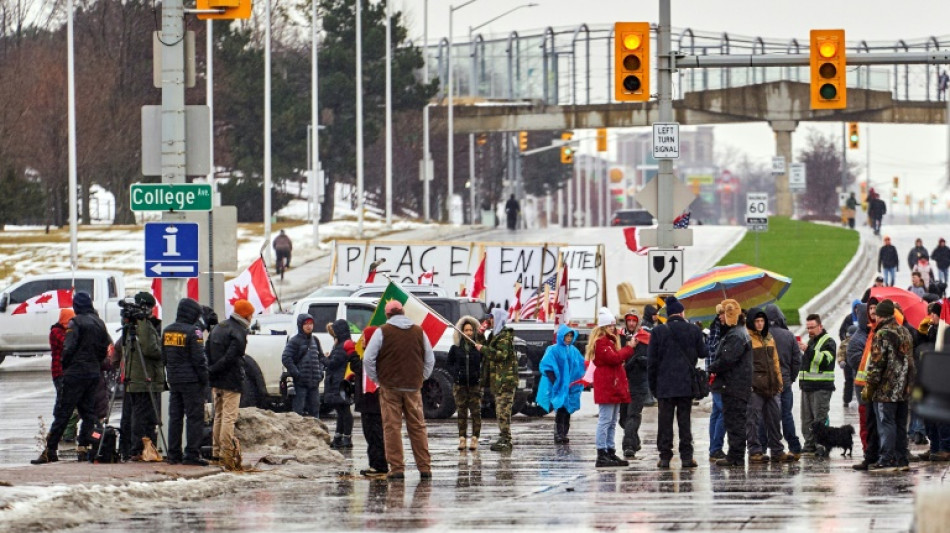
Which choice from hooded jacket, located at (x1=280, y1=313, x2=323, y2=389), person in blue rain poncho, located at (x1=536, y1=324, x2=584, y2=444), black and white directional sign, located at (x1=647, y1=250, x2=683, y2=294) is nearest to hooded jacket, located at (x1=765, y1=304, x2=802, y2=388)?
person in blue rain poncho, located at (x1=536, y1=324, x2=584, y2=444)

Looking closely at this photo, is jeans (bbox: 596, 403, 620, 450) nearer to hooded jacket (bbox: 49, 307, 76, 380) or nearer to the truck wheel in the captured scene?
hooded jacket (bbox: 49, 307, 76, 380)

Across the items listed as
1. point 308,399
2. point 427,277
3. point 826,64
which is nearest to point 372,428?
point 308,399

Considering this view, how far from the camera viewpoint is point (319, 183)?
2304 inches

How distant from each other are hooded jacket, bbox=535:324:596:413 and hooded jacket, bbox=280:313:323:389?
3100 millimetres

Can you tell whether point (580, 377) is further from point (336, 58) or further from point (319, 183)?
point (336, 58)

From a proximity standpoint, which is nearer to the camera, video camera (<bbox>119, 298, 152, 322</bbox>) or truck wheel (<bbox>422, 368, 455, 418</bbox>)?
video camera (<bbox>119, 298, 152, 322</bbox>)

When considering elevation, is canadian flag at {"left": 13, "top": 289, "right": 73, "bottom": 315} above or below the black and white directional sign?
below

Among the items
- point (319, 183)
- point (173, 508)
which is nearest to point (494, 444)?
point (173, 508)

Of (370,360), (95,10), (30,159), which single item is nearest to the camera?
(370,360)

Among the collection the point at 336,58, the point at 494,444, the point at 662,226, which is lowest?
the point at 494,444

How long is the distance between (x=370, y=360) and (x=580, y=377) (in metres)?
5.00

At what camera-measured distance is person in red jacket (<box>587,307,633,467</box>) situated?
62.4ft

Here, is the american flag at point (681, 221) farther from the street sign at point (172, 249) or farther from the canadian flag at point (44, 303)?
the canadian flag at point (44, 303)

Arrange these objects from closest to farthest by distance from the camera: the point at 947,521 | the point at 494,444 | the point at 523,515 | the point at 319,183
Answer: the point at 947,521, the point at 523,515, the point at 494,444, the point at 319,183
